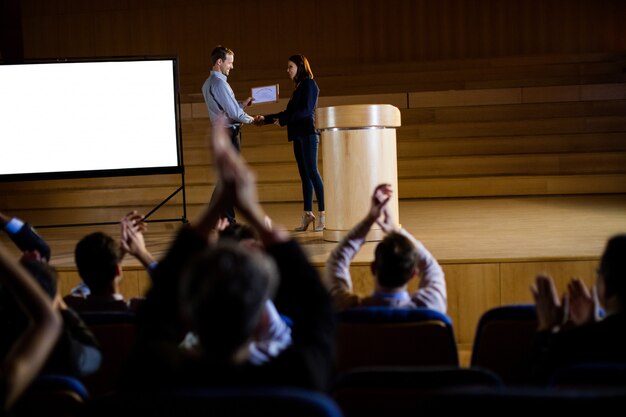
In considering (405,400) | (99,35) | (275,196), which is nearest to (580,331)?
(405,400)

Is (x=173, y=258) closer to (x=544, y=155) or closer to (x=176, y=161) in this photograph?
(x=176, y=161)

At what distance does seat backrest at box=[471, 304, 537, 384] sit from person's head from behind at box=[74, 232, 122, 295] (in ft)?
3.64

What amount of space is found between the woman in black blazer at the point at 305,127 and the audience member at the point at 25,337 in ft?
12.7

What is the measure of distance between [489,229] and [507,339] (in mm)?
2831

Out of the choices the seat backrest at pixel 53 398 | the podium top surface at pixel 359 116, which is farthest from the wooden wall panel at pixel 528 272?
the seat backrest at pixel 53 398

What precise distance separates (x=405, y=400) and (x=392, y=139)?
3.11m

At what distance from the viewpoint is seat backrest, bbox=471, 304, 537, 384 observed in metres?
2.15

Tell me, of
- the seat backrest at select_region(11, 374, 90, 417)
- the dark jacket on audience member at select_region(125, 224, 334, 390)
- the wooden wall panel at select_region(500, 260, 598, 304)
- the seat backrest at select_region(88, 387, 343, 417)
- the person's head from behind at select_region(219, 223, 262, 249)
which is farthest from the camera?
the wooden wall panel at select_region(500, 260, 598, 304)

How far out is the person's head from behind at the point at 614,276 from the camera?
1792mm

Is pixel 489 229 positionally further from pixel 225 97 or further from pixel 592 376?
pixel 592 376

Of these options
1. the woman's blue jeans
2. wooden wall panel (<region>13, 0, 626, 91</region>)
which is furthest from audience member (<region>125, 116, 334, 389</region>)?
wooden wall panel (<region>13, 0, 626, 91</region>)

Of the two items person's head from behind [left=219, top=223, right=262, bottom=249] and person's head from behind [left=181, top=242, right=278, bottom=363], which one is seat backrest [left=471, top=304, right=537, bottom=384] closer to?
person's head from behind [left=219, top=223, right=262, bottom=249]

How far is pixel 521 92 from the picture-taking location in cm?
830

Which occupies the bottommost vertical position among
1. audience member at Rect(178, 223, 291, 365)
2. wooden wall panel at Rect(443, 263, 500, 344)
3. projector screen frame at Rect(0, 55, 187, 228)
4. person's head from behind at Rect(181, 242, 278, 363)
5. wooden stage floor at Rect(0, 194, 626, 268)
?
wooden wall panel at Rect(443, 263, 500, 344)
